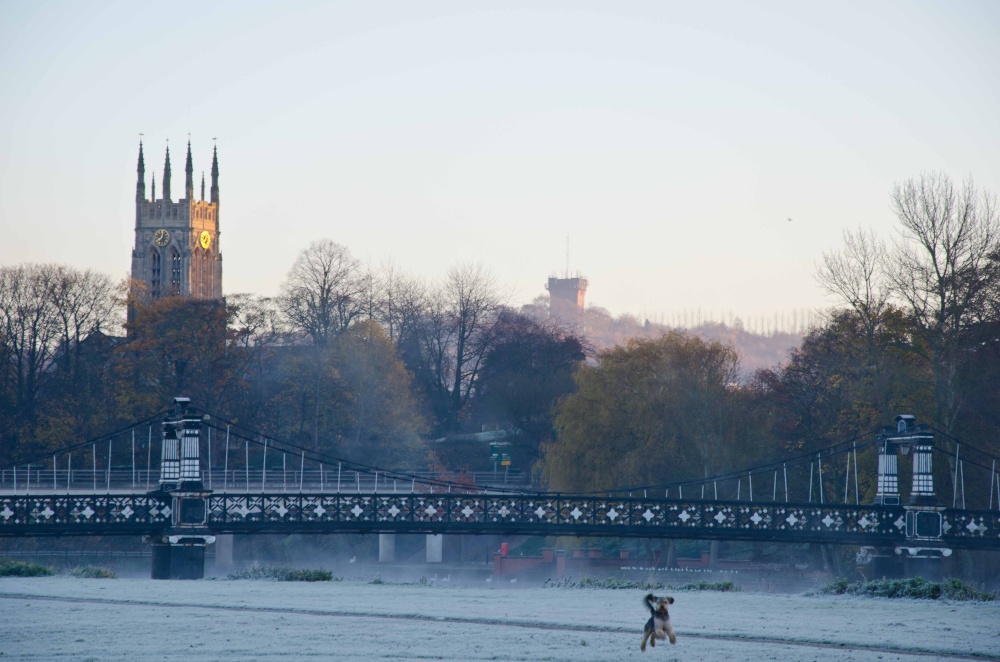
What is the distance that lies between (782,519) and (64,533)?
1950cm

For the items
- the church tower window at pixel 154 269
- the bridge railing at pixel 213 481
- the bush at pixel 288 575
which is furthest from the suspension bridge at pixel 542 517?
the church tower window at pixel 154 269

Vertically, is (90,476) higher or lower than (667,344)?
lower

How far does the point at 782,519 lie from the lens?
145 ft

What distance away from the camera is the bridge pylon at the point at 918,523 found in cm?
3956

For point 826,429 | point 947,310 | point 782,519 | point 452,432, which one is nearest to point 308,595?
point 782,519

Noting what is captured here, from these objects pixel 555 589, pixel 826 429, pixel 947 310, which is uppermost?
pixel 947 310

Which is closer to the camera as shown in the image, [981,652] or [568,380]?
[981,652]

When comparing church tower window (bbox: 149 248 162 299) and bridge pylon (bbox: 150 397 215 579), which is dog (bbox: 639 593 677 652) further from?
church tower window (bbox: 149 248 162 299)

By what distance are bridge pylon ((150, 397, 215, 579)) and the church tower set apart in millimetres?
83290

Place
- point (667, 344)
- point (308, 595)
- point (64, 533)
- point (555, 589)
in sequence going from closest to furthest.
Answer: point (308, 595), point (555, 589), point (64, 533), point (667, 344)

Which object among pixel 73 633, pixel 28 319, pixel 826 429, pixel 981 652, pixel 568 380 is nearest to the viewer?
pixel 981 652

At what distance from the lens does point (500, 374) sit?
270 feet

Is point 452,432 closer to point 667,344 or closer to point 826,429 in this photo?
point 667,344

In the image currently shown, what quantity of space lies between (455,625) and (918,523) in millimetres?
19489
